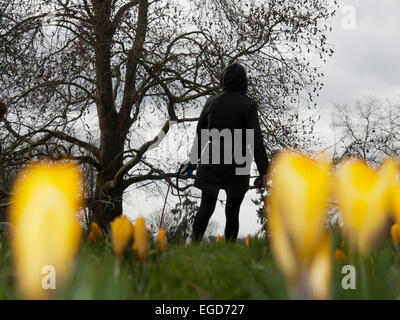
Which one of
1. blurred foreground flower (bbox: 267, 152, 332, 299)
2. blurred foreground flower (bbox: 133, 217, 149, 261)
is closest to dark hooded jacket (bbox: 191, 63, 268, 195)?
blurred foreground flower (bbox: 133, 217, 149, 261)

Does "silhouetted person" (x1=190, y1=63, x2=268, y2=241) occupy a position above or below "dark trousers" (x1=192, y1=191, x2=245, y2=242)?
above

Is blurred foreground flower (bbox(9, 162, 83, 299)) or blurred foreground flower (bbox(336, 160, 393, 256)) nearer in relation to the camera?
blurred foreground flower (bbox(9, 162, 83, 299))

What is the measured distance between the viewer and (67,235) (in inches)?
35.7

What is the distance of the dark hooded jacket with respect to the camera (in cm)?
502

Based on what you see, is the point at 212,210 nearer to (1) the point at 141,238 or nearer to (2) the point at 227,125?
(2) the point at 227,125

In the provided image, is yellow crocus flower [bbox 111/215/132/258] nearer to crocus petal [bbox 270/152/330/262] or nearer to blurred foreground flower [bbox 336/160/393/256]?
blurred foreground flower [bbox 336/160/393/256]

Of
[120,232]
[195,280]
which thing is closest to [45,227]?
[120,232]

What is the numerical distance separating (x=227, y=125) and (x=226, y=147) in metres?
0.22

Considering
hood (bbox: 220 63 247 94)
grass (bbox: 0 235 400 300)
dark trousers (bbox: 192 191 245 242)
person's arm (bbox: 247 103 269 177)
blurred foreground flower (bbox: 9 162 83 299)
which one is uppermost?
hood (bbox: 220 63 247 94)

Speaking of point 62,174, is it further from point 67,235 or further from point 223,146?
point 223,146

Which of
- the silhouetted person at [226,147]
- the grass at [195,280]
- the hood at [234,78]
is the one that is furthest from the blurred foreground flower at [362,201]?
the hood at [234,78]

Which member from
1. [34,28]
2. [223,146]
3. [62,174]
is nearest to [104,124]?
[34,28]

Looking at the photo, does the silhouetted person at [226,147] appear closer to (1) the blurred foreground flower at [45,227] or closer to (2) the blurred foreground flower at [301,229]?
(1) the blurred foreground flower at [45,227]

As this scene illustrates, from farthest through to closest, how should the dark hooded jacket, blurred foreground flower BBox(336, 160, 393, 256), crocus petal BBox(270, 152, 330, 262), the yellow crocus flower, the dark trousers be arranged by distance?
1. the dark trousers
2. the dark hooded jacket
3. the yellow crocus flower
4. blurred foreground flower BBox(336, 160, 393, 256)
5. crocus petal BBox(270, 152, 330, 262)
